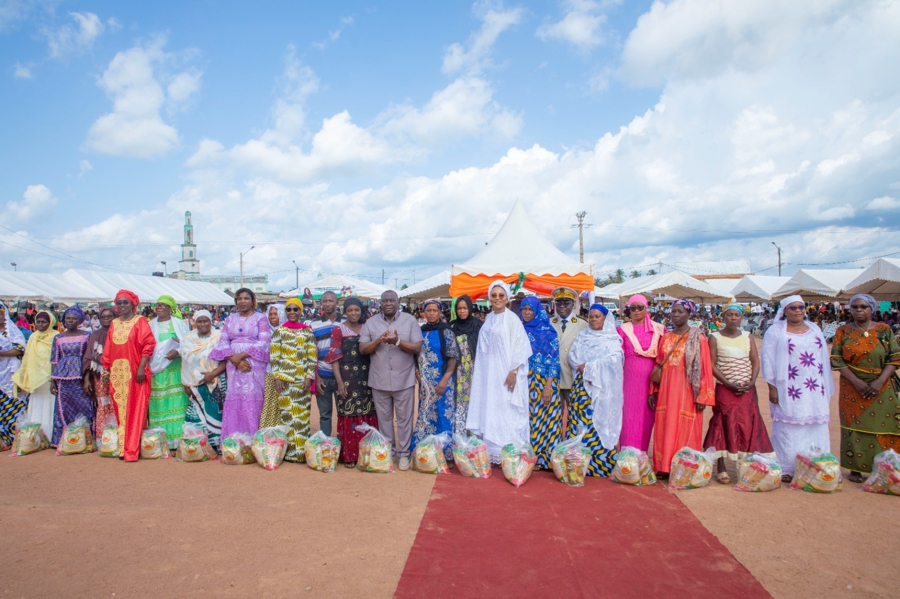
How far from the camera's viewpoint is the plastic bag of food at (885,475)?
428cm

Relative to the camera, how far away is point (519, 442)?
15.9ft

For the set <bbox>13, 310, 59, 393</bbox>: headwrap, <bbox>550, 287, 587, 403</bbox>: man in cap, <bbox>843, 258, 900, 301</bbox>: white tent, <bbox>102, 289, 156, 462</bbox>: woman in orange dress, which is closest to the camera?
<bbox>550, 287, 587, 403</bbox>: man in cap

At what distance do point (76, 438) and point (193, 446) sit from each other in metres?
1.44

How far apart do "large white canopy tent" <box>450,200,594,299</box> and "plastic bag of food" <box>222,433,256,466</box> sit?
629cm

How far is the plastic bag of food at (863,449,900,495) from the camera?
4.28 meters

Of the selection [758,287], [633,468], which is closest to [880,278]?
[758,287]

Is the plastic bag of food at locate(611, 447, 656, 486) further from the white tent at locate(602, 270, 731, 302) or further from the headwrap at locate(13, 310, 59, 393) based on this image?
the white tent at locate(602, 270, 731, 302)

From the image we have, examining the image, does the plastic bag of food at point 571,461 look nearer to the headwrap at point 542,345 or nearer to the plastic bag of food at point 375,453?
the headwrap at point 542,345

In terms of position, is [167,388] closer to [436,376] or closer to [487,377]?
[436,376]

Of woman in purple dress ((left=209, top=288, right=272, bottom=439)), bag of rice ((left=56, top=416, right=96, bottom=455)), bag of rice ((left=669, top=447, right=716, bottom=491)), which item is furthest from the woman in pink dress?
bag of rice ((left=56, top=416, right=96, bottom=455))

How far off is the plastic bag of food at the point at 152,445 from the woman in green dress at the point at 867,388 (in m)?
6.34

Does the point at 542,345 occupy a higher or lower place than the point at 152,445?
higher

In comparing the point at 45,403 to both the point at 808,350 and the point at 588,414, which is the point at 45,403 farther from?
the point at 808,350

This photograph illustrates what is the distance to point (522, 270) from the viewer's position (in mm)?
11156
